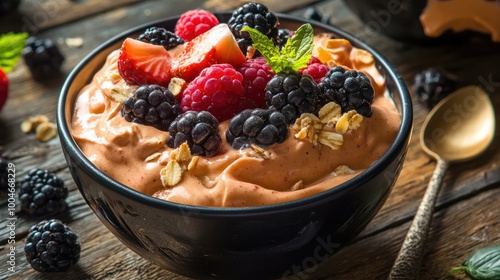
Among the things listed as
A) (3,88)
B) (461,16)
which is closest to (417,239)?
(461,16)

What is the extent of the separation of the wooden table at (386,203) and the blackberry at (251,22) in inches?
28.6

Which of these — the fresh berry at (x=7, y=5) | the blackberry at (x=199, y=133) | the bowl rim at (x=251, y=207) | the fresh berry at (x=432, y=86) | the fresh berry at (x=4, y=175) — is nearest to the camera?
the bowl rim at (x=251, y=207)

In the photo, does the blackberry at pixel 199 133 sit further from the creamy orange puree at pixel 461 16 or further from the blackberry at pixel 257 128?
the creamy orange puree at pixel 461 16

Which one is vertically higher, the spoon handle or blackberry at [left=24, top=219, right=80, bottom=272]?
blackberry at [left=24, top=219, right=80, bottom=272]

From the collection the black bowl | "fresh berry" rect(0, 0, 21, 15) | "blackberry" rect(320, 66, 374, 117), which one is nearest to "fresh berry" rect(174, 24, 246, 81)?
"blackberry" rect(320, 66, 374, 117)

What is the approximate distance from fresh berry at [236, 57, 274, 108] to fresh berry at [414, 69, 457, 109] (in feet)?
3.45

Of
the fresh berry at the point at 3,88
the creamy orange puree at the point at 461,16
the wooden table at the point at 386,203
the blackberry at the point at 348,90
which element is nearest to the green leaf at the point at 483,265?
the wooden table at the point at 386,203

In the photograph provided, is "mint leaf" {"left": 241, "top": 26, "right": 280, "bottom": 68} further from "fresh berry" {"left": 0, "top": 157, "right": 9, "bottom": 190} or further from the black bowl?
"fresh berry" {"left": 0, "top": 157, "right": 9, "bottom": 190}

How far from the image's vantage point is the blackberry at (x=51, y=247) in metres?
2.08

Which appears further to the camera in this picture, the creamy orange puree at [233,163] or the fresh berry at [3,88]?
the fresh berry at [3,88]

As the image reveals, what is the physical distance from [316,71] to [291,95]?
204 millimetres

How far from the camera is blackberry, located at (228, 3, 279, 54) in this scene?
2045mm

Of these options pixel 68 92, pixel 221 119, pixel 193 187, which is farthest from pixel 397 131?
pixel 68 92

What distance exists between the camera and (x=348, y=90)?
1872 mm
